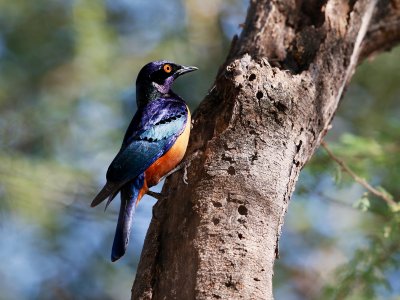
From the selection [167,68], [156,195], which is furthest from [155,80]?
[156,195]

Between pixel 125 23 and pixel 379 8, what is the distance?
5454 millimetres

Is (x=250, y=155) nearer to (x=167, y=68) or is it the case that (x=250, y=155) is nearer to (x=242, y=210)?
(x=242, y=210)

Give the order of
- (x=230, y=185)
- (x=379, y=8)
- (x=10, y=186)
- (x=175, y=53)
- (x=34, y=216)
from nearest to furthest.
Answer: (x=230, y=185) → (x=379, y=8) → (x=10, y=186) → (x=34, y=216) → (x=175, y=53)

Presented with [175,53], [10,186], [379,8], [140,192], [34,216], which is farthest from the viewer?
[175,53]

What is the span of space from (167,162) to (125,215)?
23.1 inches

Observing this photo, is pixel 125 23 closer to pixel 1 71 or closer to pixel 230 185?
pixel 1 71

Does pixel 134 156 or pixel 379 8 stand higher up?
pixel 379 8

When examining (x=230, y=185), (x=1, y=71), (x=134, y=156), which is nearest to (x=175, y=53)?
(x=1, y=71)

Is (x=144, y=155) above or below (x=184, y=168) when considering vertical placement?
above

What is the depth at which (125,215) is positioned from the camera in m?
4.91

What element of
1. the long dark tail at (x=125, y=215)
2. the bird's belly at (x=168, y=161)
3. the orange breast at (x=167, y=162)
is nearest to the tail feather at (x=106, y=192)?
the long dark tail at (x=125, y=215)

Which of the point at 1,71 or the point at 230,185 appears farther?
the point at 1,71

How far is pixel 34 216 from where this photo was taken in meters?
8.56

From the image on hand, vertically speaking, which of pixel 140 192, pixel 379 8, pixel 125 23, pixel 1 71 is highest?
pixel 125 23
